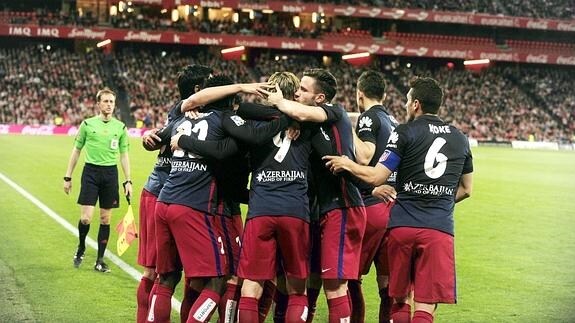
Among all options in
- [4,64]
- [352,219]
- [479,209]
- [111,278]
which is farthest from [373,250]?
[4,64]

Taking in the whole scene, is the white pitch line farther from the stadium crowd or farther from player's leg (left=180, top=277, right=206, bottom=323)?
the stadium crowd

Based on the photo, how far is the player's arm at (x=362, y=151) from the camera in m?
6.54

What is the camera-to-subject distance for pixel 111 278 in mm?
9938

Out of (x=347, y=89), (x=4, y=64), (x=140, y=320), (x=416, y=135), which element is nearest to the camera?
(x=416, y=135)

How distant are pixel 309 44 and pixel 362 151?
170 feet

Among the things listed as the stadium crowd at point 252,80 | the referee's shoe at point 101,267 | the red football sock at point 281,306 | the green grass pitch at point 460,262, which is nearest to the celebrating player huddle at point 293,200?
the red football sock at point 281,306

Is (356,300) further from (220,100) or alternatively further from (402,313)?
(220,100)

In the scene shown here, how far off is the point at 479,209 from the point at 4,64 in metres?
40.2

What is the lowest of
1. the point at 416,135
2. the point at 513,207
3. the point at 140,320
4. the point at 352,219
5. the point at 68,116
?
the point at 68,116

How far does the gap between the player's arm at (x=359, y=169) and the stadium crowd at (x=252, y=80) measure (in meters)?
41.4

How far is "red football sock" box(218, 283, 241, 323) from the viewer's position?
632cm

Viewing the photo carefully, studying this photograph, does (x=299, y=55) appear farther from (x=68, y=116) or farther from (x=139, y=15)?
(x=68, y=116)

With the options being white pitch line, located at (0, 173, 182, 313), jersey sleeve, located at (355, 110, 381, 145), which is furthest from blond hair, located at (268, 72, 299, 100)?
white pitch line, located at (0, 173, 182, 313)

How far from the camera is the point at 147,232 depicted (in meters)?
7.07
